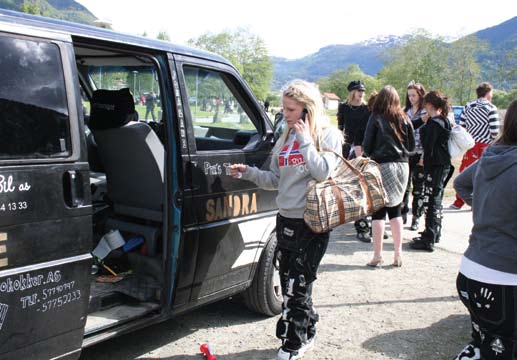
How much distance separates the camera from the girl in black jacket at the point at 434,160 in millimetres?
5895

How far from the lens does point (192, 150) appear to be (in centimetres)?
321

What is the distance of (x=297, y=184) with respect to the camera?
3.15 metres

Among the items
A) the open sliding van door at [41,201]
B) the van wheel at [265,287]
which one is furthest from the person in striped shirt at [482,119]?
the open sliding van door at [41,201]

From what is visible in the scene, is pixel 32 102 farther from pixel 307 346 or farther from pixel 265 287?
pixel 307 346

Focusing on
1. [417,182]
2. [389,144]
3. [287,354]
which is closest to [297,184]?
[287,354]

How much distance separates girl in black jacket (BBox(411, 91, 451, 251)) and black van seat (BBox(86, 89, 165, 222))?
3.77 meters

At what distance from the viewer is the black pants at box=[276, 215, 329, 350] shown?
3160mm

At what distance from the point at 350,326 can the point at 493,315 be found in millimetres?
1612

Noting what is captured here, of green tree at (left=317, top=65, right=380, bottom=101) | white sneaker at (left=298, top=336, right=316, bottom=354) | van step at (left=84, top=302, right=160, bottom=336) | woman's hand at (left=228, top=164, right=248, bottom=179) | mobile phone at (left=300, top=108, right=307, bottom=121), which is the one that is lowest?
white sneaker at (left=298, top=336, right=316, bottom=354)

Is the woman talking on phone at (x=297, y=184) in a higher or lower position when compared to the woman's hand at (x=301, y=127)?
lower

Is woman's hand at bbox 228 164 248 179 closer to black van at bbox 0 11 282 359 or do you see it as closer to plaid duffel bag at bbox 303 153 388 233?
black van at bbox 0 11 282 359

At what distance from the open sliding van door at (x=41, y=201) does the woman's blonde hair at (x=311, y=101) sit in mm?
Result: 1286

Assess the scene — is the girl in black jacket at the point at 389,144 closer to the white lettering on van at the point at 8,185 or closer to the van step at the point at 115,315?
the van step at the point at 115,315

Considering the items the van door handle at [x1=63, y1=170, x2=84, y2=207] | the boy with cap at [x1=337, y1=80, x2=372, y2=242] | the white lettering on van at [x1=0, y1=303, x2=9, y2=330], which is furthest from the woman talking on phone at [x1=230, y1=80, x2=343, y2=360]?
the boy with cap at [x1=337, y1=80, x2=372, y2=242]
